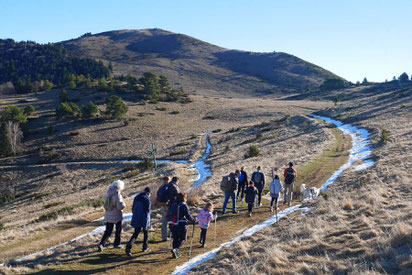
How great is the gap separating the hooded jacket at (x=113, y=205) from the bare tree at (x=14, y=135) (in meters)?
62.6

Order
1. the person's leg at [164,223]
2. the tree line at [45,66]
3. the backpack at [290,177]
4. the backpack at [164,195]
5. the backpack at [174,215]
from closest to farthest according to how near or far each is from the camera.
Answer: the backpack at [174,215], the backpack at [164,195], the person's leg at [164,223], the backpack at [290,177], the tree line at [45,66]

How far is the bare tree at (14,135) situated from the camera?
58.8 metres

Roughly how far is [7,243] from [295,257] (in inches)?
458

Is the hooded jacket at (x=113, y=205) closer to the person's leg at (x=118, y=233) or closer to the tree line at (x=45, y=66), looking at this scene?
the person's leg at (x=118, y=233)

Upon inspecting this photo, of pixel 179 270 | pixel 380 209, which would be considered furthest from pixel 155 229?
pixel 380 209

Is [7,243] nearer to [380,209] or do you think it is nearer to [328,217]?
[328,217]

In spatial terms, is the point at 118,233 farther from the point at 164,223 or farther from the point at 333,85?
the point at 333,85

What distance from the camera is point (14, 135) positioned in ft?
197

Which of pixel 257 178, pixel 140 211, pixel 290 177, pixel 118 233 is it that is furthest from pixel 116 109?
pixel 140 211

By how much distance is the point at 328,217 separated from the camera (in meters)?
10.1

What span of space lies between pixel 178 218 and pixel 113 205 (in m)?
2.24

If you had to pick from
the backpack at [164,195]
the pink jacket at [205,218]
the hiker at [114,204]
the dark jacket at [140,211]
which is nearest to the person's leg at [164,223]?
the backpack at [164,195]

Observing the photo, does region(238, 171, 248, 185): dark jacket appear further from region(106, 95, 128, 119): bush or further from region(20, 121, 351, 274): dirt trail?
region(106, 95, 128, 119): bush

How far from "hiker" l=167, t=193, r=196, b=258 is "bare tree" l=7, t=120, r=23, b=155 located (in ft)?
210
